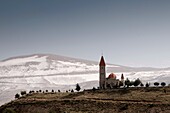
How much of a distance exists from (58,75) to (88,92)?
109961mm

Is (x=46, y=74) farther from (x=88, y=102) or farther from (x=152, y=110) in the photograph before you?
(x=152, y=110)

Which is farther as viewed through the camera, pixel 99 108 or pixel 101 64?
pixel 101 64

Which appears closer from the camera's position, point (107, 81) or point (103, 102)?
point (103, 102)

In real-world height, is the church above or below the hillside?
above

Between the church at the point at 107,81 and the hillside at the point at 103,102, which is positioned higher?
the church at the point at 107,81

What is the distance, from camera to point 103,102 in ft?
196

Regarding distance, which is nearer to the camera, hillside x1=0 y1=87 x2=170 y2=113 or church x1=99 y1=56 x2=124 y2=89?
hillside x1=0 y1=87 x2=170 y2=113

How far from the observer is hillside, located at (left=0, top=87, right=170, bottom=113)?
54634mm

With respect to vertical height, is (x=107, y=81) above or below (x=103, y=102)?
above

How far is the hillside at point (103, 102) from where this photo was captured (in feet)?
179

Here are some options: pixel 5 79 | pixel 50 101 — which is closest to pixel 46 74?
pixel 5 79

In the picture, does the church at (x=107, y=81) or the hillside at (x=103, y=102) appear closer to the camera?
the hillside at (x=103, y=102)

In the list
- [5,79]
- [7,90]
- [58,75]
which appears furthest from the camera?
[58,75]

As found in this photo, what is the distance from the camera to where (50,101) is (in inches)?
2596
